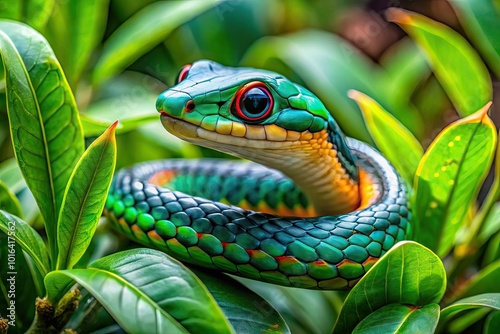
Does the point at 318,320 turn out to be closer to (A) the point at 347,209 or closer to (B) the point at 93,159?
(A) the point at 347,209

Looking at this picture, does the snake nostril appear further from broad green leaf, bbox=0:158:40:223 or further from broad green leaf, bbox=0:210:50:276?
broad green leaf, bbox=0:158:40:223

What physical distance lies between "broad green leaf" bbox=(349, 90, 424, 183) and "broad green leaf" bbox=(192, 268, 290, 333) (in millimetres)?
770

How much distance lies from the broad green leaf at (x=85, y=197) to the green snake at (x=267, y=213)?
219mm

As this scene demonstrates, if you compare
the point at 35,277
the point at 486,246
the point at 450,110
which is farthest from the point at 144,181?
the point at 450,110

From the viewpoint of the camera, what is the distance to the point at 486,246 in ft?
6.91

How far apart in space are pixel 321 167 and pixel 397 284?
0.47 meters

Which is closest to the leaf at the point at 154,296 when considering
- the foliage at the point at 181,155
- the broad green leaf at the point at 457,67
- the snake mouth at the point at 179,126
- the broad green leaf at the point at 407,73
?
the foliage at the point at 181,155

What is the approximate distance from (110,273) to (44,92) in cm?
52

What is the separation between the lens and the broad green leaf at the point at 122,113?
199 centimetres

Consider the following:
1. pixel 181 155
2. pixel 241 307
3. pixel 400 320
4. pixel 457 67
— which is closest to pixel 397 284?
pixel 400 320

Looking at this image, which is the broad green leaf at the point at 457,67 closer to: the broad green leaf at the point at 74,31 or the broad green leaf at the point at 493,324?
the broad green leaf at the point at 493,324

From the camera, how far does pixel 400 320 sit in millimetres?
1446

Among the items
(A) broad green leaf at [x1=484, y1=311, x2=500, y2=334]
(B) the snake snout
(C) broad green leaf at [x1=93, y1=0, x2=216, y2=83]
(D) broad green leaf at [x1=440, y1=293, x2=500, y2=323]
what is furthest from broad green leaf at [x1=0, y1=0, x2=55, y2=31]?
(A) broad green leaf at [x1=484, y1=311, x2=500, y2=334]

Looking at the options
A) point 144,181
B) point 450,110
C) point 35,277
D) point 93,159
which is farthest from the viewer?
point 450,110
